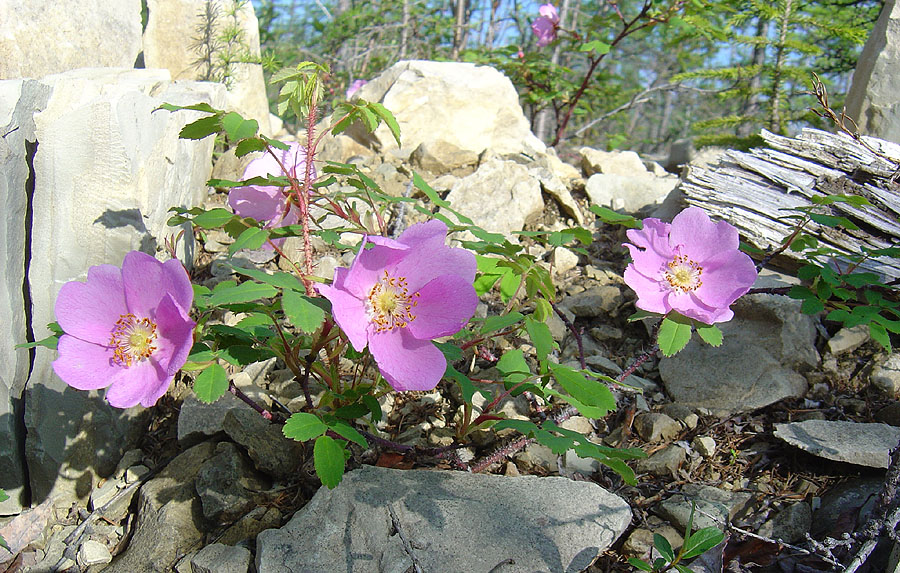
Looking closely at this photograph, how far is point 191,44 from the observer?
13.7 feet

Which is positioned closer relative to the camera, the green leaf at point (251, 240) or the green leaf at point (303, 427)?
the green leaf at point (303, 427)

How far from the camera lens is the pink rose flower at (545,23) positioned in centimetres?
513

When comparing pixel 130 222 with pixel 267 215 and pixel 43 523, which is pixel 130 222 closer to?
pixel 267 215

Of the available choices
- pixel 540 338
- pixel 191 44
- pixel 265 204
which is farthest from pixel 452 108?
pixel 540 338

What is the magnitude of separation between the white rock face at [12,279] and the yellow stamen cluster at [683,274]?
83.9 inches

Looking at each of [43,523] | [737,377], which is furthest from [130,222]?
[737,377]

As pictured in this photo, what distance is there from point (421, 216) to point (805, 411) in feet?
6.25

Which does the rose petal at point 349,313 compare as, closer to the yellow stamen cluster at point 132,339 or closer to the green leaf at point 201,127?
the yellow stamen cluster at point 132,339

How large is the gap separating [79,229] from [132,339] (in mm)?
954

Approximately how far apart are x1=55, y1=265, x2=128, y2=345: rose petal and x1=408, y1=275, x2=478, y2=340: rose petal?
71 cm

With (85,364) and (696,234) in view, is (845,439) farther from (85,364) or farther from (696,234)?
(85,364)

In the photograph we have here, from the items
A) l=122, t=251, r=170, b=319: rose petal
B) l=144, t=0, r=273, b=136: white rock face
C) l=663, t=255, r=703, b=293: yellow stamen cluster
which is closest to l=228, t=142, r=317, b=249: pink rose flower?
l=122, t=251, r=170, b=319: rose petal

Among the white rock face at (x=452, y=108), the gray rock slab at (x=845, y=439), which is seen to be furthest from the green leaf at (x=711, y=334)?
the white rock face at (x=452, y=108)

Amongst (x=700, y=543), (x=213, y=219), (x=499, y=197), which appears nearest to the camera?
(x=700, y=543)
